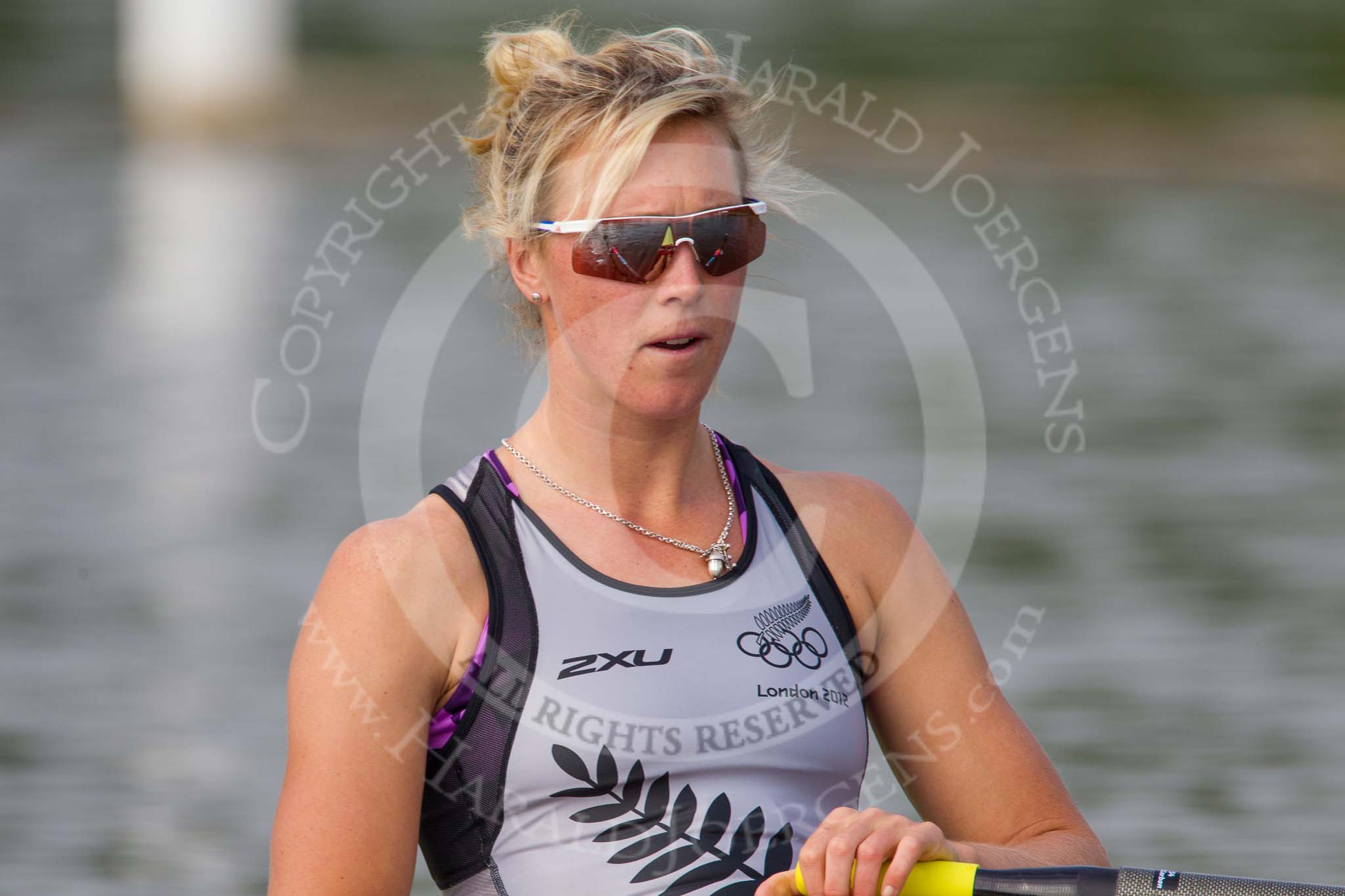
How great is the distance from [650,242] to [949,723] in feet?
2.56

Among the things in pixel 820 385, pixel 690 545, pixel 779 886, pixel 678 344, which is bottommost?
pixel 779 886

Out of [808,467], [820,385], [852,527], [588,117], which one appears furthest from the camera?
[820,385]

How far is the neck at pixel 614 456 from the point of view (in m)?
2.35

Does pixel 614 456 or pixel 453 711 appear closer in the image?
pixel 453 711

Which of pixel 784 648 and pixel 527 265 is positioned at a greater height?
pixel 527 265

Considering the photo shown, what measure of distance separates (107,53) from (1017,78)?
964 centimetres

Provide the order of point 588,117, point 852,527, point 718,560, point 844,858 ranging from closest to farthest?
point 844,858
point 588,117
point 718,560
point 852,527

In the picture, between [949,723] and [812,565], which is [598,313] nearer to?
[812,565]

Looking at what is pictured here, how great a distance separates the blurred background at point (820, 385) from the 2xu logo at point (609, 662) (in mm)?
675

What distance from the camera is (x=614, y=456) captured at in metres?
2.37

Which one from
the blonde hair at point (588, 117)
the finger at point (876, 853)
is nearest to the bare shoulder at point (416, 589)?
the blonde hair at point (588, 117)

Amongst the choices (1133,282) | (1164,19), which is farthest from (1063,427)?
(1164,19)

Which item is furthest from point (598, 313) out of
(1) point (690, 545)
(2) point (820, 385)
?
(2) point (820, 385)

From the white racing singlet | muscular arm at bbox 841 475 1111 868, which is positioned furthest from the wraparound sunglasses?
muscular arm at bbox 841 475 1111 868
